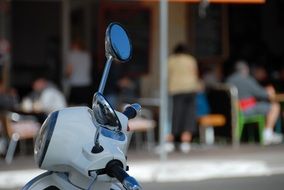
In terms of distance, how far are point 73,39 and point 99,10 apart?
73cm

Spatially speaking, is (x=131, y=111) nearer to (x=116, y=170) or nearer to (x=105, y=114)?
(x=105, y=114)

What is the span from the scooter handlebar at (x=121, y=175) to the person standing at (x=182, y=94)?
8.42 metres

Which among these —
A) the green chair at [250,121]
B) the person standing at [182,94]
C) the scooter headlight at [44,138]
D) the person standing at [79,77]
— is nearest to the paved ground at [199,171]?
the person standing at [182,94]

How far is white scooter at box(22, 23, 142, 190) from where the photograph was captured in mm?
3098

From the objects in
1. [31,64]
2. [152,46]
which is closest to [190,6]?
[152,46]

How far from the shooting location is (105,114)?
321cm

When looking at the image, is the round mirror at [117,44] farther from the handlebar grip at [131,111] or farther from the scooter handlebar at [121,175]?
the scooter handlebar at [121,175]

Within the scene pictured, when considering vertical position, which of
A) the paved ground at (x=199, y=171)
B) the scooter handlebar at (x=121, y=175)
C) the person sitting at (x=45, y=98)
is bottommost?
the paved ground at (x=199, y=171)

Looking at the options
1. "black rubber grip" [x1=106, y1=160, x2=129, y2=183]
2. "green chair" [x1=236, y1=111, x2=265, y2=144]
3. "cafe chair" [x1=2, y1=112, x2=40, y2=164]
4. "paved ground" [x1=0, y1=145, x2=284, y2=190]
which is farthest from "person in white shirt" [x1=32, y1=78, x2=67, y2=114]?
"black rubber grip" [x1=106, y1=160, x2=129, y2=183]

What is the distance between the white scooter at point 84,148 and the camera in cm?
310

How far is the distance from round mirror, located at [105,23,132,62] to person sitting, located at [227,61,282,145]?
341 inches

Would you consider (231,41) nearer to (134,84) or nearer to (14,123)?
(134,84)

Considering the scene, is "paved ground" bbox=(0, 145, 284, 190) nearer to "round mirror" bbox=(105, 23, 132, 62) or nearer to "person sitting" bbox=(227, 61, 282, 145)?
"person sitting" bbox=(227, 61, 282, 145)

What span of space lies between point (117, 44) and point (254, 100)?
29.3ft
